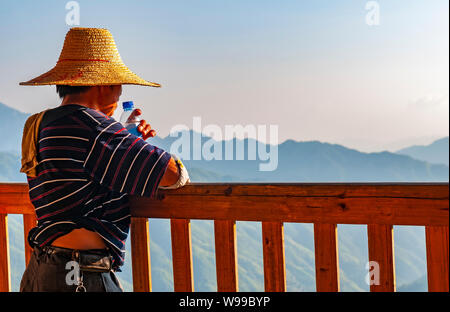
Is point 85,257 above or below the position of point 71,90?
below

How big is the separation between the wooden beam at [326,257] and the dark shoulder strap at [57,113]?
28.0 inches

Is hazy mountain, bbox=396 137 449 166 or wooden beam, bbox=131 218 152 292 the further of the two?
hazy mountain, bbox=396 137 449 166

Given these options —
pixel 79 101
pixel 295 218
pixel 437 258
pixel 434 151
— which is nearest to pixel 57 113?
pixel 79 101

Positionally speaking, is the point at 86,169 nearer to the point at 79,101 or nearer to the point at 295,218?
the point at 79,101

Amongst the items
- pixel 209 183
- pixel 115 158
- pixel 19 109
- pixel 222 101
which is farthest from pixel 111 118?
pixel 222 101

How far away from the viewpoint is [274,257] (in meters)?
1.56

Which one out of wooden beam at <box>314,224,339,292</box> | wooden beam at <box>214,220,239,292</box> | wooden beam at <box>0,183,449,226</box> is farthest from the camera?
wooden beam at <box>214,220,239,292</box>

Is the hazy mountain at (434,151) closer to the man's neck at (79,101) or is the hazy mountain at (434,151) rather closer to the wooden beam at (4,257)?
the wooden beam at (4,257)

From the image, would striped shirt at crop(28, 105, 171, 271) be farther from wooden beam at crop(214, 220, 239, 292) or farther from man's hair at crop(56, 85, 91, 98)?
wooden beam at crop(214, 220, 239, 292)

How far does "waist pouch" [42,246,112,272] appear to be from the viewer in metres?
1.51

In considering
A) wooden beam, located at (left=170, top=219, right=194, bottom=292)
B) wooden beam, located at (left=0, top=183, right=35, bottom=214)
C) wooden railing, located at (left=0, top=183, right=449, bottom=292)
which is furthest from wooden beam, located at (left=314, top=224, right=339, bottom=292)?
wooden beam, located at (left=0, top=183, right=35, bottom=214)

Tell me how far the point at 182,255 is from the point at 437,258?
0.71 meters

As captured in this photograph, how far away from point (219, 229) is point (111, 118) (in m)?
0.43
